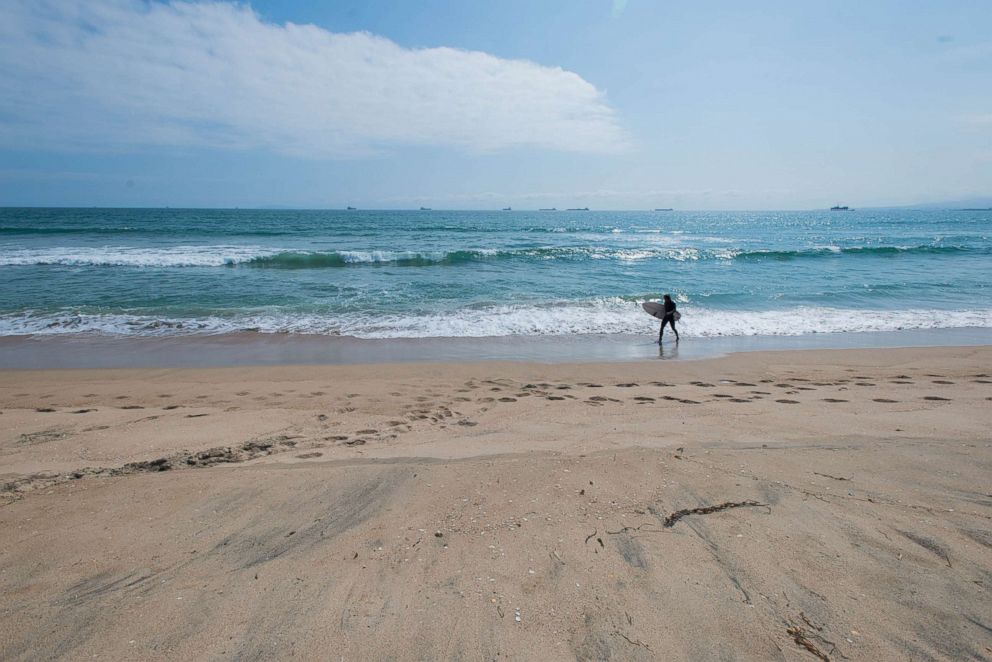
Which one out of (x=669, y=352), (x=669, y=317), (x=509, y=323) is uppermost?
(x=669, y=317)

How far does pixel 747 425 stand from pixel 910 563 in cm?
259

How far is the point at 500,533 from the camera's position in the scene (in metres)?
3.20

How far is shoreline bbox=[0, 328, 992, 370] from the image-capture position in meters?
9.56

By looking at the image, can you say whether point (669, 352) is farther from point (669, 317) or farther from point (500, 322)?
point (500, 322)

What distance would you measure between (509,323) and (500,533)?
9674 mm

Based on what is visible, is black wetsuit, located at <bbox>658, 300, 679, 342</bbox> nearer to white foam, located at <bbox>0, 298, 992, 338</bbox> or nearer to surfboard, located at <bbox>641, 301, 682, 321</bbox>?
surfboard, located at <bbox>641, 301, 682, 321</bbox>

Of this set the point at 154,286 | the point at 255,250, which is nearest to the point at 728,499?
the point at 154,286

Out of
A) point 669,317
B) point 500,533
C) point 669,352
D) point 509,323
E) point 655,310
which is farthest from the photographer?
point 509,323

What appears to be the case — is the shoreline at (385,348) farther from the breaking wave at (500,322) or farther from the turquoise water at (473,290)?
the turquoise water at (473,290)

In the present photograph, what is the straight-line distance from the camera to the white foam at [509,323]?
1192 centimetres

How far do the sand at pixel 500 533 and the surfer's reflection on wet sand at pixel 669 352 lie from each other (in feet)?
12.6

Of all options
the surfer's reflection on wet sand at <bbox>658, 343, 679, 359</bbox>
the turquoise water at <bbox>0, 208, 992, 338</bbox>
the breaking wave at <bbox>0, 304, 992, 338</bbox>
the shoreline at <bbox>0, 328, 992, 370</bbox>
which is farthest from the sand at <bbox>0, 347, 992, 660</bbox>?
the turquoise water at <bbox>0, 208, 992, 338</bbox>

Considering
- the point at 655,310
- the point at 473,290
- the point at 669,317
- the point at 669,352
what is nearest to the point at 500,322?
the point at 655,310

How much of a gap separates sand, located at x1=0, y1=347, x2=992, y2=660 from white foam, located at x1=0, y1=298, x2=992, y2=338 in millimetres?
5980
